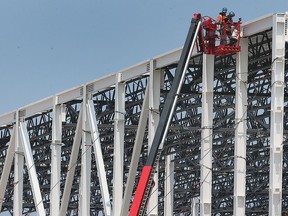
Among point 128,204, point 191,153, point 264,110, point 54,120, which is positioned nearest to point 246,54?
point 128,204

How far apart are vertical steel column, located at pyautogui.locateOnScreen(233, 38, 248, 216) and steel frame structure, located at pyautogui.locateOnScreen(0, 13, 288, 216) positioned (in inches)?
1.7

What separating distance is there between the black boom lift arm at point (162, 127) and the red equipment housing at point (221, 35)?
0.55 meters

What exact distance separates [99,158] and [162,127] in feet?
46.9

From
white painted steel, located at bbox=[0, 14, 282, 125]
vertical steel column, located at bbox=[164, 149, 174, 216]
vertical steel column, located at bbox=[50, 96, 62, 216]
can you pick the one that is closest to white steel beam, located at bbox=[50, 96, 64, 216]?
vertical steel column, located at bbox=[50, 96, 62, 216]

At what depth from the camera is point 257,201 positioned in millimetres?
106875

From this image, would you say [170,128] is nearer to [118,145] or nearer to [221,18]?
[118,145]

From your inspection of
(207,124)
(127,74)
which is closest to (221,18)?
(207,124)

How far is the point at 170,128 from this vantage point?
63.4 m

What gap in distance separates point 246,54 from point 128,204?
12297mm

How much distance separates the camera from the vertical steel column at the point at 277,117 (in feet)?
155

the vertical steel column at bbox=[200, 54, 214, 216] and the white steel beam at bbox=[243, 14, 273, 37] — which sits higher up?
the white steel beam at bbox=[243, 14, 273, 37]

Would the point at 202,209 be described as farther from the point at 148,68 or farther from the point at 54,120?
the point at 54,120

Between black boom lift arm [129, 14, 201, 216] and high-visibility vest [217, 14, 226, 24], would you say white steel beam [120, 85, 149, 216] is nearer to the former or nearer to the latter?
black boom lift arm [129, 14, 201, 216]

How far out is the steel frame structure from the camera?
164 ft
